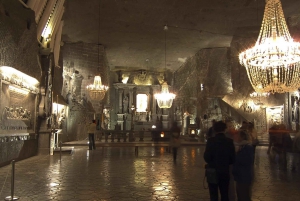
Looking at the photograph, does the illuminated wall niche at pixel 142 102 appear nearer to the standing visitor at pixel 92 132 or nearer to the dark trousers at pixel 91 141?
the standing visitor at pixel 92 132

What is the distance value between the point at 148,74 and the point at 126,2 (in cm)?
1497

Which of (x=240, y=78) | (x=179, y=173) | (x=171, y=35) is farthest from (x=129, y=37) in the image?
(x=179, y=173)

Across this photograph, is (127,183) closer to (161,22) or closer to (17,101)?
(17,101)

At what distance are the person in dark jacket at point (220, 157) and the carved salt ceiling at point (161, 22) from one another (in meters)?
9.40

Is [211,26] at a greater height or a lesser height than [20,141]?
greater

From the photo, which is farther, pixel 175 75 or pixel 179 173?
pixel 175 75

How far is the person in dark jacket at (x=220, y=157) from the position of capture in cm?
309

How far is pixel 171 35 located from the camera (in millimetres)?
15664

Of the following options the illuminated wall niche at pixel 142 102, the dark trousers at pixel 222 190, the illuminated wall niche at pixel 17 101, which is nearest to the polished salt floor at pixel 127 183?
the dark trousers at pixel 222 190

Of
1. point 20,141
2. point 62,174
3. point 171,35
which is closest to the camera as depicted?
point 62,174

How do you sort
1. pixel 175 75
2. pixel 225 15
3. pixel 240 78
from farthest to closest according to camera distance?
pixel 175 75 < pixel 240 78 < pixel 225 15

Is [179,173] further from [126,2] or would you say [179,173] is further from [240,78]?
[240,78]

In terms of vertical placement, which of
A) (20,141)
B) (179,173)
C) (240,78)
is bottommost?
(179,173)

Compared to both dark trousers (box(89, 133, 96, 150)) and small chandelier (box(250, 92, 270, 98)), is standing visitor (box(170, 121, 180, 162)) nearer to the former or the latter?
dark trousers (box(89, 133, 96, 150))
